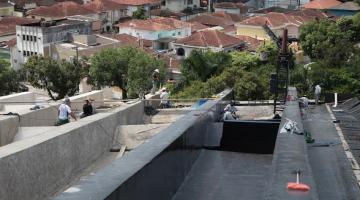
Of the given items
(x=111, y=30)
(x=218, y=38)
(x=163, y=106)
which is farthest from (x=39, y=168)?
(x=111, y=30)

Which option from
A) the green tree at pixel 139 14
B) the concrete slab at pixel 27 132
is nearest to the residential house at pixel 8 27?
the green tree at pixel 139 14

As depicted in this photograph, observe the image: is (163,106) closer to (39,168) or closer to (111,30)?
(39,168)

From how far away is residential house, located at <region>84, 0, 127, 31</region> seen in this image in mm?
53875

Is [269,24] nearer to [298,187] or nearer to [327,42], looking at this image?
[327,42]

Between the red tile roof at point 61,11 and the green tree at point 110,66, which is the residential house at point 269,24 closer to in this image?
the red tile roof at point 61,11

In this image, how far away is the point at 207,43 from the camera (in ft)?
128

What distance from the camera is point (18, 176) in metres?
6.15

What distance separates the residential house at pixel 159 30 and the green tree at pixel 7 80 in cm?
1533

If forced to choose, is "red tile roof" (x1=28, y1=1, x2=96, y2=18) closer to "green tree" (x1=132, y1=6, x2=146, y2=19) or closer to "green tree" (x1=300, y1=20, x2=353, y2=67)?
"green tree" (x1=132, y1=6, x2=146, y2=19)

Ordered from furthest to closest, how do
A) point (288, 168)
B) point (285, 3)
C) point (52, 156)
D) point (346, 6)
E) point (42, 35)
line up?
point (285, 3), point (346, 6), point (42, 35), point (52, 156), point (288, 168)

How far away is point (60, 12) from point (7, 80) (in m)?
21.0

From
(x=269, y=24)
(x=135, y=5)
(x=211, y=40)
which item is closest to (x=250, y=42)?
(x=269, y=24)

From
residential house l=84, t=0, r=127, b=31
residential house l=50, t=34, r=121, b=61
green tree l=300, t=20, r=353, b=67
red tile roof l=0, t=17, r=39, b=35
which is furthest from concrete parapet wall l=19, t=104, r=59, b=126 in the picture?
residential house l=84, t=0, r=127, b=31

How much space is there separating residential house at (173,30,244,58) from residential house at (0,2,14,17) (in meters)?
22.5
